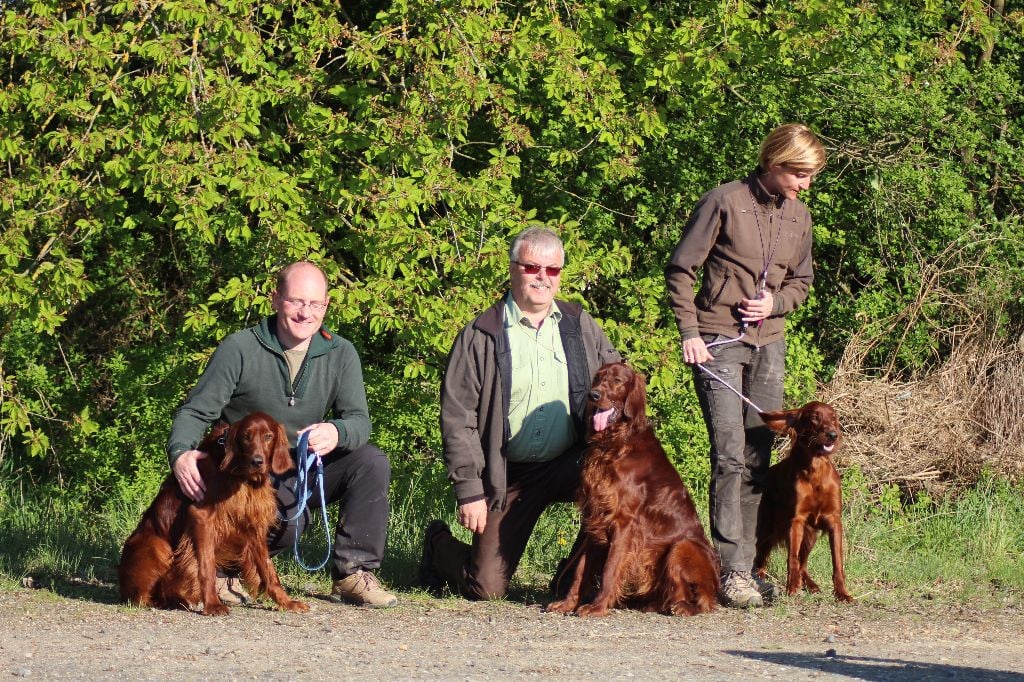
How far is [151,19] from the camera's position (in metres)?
7.06

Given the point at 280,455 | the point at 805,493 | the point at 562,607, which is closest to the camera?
the point at 280,455

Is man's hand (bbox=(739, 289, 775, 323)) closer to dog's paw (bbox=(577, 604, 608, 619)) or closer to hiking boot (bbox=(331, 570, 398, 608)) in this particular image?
dog's paw (bbox=(577, 604, 608, 619))

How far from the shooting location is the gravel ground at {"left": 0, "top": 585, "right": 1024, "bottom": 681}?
13.1 feet

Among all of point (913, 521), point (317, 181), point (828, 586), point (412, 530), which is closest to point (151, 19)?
point (317, 181)

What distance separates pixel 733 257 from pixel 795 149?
0.53 metres

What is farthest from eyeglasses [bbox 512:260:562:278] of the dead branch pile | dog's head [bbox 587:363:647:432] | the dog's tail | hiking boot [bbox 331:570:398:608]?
the dead branch pile

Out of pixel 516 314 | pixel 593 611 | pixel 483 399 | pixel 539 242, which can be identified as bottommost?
pixel 593 611

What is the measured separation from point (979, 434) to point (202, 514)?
555 centimetres

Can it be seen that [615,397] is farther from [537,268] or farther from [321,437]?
[321,437]

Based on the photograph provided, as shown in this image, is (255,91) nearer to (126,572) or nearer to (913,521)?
(126,572)

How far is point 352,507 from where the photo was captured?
5316 mm

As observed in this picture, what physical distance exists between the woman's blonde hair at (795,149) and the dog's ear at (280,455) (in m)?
2.34

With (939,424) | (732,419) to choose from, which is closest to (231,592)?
(732,419)

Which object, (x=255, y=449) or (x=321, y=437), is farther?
(x=321, y=437)
